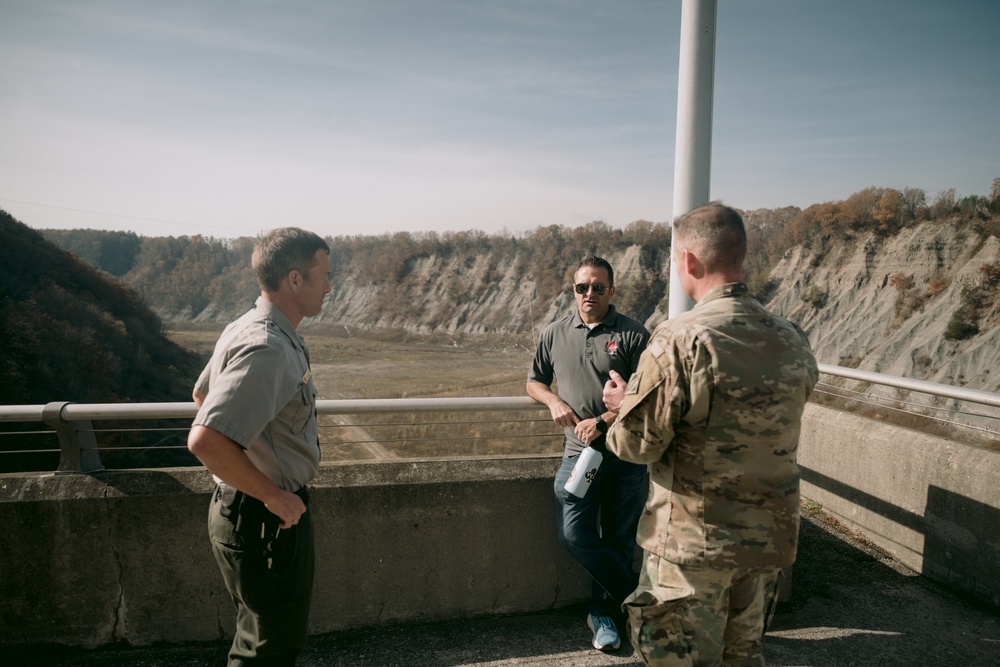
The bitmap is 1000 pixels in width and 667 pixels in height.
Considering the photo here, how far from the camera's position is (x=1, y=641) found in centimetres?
305

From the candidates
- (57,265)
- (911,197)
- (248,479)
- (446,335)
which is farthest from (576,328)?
(446,335)

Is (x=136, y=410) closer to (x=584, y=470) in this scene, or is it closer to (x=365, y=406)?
(x=365, y=406)

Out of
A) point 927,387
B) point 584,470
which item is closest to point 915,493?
point 927,387

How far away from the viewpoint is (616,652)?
10.3ft

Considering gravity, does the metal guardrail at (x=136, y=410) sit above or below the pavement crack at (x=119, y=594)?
above

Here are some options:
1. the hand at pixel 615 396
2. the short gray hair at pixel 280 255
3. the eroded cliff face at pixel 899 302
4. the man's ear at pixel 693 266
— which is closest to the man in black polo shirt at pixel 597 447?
the hand at pixel 615 396

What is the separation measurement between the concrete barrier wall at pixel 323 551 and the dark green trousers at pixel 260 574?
1083mm

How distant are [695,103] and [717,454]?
2.29 m

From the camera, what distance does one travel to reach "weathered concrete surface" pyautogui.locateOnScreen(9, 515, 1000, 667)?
3057 millimetres

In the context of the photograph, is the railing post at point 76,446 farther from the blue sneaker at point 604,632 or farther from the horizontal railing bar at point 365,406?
the blue sneaker at point 604,632

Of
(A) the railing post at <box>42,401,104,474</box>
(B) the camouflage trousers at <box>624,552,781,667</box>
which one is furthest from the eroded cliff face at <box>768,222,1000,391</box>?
(A) the railing post at <box>42,401,104,474</box>

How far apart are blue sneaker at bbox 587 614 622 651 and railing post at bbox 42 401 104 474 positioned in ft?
9.33

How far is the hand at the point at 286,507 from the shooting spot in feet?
6.57

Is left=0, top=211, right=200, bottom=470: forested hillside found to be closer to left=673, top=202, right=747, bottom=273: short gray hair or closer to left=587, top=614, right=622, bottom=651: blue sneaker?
left=587, top=614, right=622, bottom=651: blue sneaker
